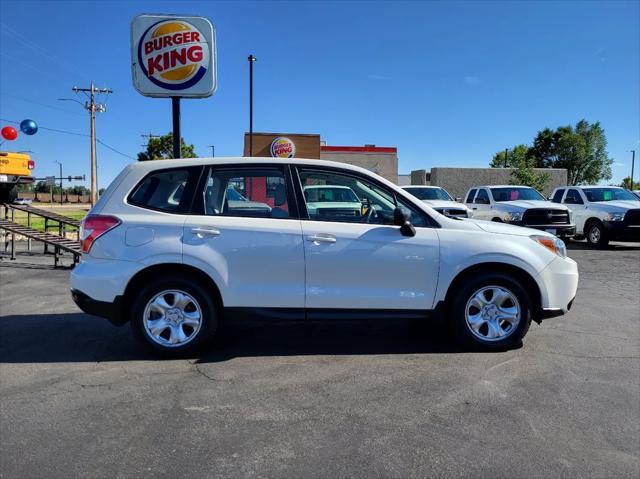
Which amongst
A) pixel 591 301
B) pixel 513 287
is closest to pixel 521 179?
pixel 591 301

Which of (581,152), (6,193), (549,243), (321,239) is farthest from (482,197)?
(581,152)

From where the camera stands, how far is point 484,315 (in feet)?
14.5

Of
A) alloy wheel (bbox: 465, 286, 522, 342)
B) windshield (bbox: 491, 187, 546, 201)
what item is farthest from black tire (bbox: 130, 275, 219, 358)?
windshield (bbox: 491, 187, 546, 201)

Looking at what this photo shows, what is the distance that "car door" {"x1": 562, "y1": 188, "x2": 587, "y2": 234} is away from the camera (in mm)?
14477

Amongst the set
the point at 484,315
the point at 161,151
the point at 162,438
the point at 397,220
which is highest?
the point at 161,151

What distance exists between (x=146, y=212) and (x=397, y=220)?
2.34 metres

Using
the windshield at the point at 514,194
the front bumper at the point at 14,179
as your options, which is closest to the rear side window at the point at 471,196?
the windshield at the point at 514,194

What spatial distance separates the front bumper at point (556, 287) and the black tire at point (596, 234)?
10.8 metres

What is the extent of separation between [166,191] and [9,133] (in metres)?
14.1

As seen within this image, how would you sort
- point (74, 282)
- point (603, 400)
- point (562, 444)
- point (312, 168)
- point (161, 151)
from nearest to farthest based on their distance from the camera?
point (562, 444) → point (603, 400) → point (74, 282) → point (312, 168) → point (161, 151)

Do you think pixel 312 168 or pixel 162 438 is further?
pixel 312 168

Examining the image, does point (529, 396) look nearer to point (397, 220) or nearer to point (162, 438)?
point (397, 220)

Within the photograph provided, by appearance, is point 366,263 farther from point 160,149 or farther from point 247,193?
point 160,149

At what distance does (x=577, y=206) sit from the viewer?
14.8 meters
